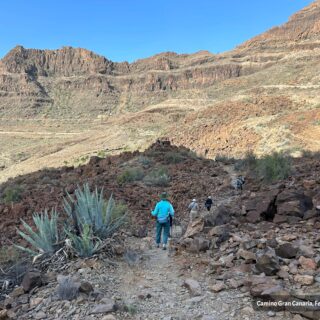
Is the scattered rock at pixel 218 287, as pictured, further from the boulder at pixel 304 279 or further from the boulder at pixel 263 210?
the boulder at pixel 263 210

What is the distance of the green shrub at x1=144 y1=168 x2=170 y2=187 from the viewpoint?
39.8 ft

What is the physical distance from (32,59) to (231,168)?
109 m

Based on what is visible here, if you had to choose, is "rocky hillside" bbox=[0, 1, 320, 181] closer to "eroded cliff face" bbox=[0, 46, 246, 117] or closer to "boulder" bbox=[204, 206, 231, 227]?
"eroded cliff face" bbox=[0, 46, 246, 117]

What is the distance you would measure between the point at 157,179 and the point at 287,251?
787cm

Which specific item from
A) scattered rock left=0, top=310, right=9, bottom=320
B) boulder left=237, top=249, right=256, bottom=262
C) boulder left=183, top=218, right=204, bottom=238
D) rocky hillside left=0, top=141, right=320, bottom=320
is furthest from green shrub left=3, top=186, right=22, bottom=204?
boulder left=237, top=249, right=256, bottom=262

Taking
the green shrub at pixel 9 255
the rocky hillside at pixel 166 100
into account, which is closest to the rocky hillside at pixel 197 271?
the green shrub at pixel 9 255

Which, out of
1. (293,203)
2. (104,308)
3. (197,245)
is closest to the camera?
(104,308)

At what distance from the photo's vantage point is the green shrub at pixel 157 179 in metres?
12.1

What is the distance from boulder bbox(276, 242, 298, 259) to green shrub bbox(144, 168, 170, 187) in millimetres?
7503

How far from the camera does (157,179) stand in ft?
40.4

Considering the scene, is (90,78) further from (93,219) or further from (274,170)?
(93,219)

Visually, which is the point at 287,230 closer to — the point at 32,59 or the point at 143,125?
the point at 143,125

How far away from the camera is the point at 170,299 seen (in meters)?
4.29

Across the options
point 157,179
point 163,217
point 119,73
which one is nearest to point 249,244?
point 163,217
